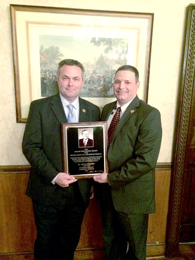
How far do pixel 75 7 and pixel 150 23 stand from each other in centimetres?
64

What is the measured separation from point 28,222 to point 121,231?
35.7 inches

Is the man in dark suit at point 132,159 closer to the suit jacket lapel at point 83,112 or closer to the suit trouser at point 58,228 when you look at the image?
the suit jacket lapel at point 83,112

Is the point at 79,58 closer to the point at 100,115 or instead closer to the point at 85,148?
the point at 100,115

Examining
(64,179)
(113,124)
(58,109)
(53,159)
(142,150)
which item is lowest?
(64,179)

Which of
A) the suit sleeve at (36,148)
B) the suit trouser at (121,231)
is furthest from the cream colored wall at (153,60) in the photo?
the suit trouser at (121,231)

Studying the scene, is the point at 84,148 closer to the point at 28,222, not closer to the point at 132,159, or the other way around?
the point at 132,159

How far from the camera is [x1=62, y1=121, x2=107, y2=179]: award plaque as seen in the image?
1.31m

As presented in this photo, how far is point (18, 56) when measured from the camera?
1.57m

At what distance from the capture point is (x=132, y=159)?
1.32 meters

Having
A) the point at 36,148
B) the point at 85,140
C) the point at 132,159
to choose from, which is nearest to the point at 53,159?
the point at 36,148

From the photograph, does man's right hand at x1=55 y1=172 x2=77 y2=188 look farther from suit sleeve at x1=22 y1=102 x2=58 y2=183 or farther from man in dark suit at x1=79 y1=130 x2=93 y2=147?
man in dark suit at x1=79 y1=130 x2=93 y2=147

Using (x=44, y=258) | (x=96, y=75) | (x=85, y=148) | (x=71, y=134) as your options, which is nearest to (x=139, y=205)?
(x=85, y=148)

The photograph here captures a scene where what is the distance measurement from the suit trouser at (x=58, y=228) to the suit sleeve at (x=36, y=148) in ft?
0.80

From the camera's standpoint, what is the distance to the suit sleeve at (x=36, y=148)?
132cm
